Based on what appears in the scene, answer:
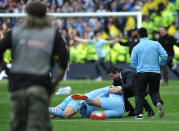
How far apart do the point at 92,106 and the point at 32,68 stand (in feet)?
18.9

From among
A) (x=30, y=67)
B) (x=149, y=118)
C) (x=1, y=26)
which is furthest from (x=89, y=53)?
(x=30, y=67)

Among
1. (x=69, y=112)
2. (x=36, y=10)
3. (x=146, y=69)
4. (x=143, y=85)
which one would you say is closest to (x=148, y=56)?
(x=146, y=69)

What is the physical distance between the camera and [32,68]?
233 inches

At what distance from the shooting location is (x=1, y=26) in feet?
81.6

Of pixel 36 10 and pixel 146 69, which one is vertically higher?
pixel 36 10

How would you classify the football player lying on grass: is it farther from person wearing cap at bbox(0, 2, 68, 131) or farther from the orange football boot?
Answer: person wearing cap at bbox(0, 2, 68, 131)

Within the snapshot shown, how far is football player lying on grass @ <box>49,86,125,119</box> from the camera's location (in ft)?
36.4

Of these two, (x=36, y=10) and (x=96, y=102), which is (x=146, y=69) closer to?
(x=96, y=102)

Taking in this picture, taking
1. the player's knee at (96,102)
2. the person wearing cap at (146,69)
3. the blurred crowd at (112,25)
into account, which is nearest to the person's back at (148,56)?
the person wearing cap at (146,69)

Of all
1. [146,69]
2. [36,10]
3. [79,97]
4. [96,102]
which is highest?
[36,10]

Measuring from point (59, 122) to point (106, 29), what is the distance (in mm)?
16582

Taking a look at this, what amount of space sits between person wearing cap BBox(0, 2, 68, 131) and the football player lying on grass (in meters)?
4.85

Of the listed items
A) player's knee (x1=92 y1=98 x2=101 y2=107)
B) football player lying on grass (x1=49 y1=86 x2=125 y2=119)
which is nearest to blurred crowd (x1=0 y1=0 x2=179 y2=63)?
football player lying on grass (x1=49 y1=86 x2=125 y2=119)

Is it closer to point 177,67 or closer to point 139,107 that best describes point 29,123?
point 139,107
